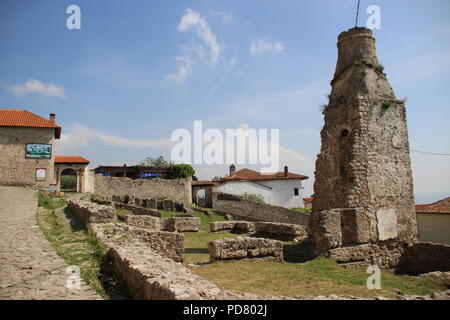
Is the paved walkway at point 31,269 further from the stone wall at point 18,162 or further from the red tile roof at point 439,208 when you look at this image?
the red tile roof at point 439,208

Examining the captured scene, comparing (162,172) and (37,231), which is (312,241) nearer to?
(37,231)

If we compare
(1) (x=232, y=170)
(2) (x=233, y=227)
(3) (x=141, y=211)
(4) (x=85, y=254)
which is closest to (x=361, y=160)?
(2) (x=233, y=227)

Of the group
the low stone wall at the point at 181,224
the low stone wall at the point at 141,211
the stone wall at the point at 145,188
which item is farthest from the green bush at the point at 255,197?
the low stone wall at the point at 181,224

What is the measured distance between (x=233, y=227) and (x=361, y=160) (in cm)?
853

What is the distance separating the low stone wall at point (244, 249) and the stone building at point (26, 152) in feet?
70.1

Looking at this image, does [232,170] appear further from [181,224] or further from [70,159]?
[181,224]

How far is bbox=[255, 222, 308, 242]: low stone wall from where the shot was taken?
14.5 meters

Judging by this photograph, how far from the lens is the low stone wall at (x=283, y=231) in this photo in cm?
1447

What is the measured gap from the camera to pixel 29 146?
25.9m

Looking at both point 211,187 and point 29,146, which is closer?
point 29,146

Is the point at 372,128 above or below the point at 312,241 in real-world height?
above
